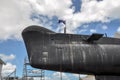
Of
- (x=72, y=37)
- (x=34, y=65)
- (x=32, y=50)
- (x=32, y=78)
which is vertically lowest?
(x=32, y=78)

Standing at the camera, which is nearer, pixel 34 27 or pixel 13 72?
pixel 34 27

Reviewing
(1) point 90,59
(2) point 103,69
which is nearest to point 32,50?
(1) point 90,59

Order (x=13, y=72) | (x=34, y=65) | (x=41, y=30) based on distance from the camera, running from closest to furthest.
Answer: (x=34, y=65)
(x=41, y=30)
(x=13, y=72)

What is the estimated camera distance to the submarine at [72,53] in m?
8.35

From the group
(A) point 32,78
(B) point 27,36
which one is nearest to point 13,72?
(A) point 32,78

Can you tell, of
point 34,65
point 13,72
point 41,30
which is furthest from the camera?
point 13,72

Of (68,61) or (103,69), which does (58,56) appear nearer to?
(68,61)

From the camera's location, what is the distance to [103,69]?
28.1 feet

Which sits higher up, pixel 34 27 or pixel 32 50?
pixel 34 27

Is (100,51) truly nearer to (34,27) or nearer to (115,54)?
(115,54)

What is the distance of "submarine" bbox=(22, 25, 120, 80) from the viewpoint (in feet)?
27.4

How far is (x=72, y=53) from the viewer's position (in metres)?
8.48

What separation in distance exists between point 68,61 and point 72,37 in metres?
1.15

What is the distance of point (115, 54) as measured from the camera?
8.76 metres
